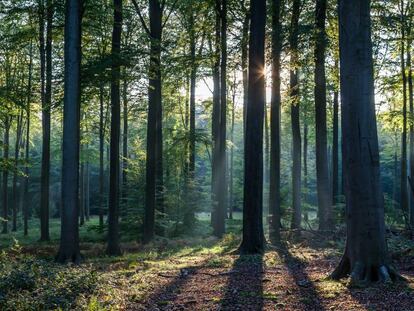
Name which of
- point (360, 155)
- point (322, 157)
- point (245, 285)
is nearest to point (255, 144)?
point (245, 285)

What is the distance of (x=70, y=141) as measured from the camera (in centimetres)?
1159

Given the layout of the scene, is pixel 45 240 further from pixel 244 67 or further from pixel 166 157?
pixel 244 67

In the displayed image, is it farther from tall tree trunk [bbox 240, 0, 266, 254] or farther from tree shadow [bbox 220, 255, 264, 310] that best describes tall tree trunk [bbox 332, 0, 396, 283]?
tall tree trunk [bbox 240, 0, 266, 254]

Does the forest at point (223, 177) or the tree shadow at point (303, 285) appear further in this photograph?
the forest at point (223, 177)

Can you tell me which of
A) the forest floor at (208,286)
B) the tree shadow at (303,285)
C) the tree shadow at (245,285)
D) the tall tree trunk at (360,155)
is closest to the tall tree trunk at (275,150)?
the forest floor at (208,286)

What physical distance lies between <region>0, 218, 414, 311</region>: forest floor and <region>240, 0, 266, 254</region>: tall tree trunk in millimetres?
660

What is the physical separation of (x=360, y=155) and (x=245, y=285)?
3.04m

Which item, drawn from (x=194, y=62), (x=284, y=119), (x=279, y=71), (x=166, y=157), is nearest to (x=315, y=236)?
(x=279, y=71)

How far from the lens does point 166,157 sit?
22.4m

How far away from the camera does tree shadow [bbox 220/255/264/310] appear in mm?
6320

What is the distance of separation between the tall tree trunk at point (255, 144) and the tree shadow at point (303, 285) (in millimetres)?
970

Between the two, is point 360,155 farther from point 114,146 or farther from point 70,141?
point 114,146

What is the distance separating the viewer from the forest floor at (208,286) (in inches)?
233

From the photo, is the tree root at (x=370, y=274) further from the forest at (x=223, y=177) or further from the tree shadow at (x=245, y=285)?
the tree shadow at (x=245, y=285)
